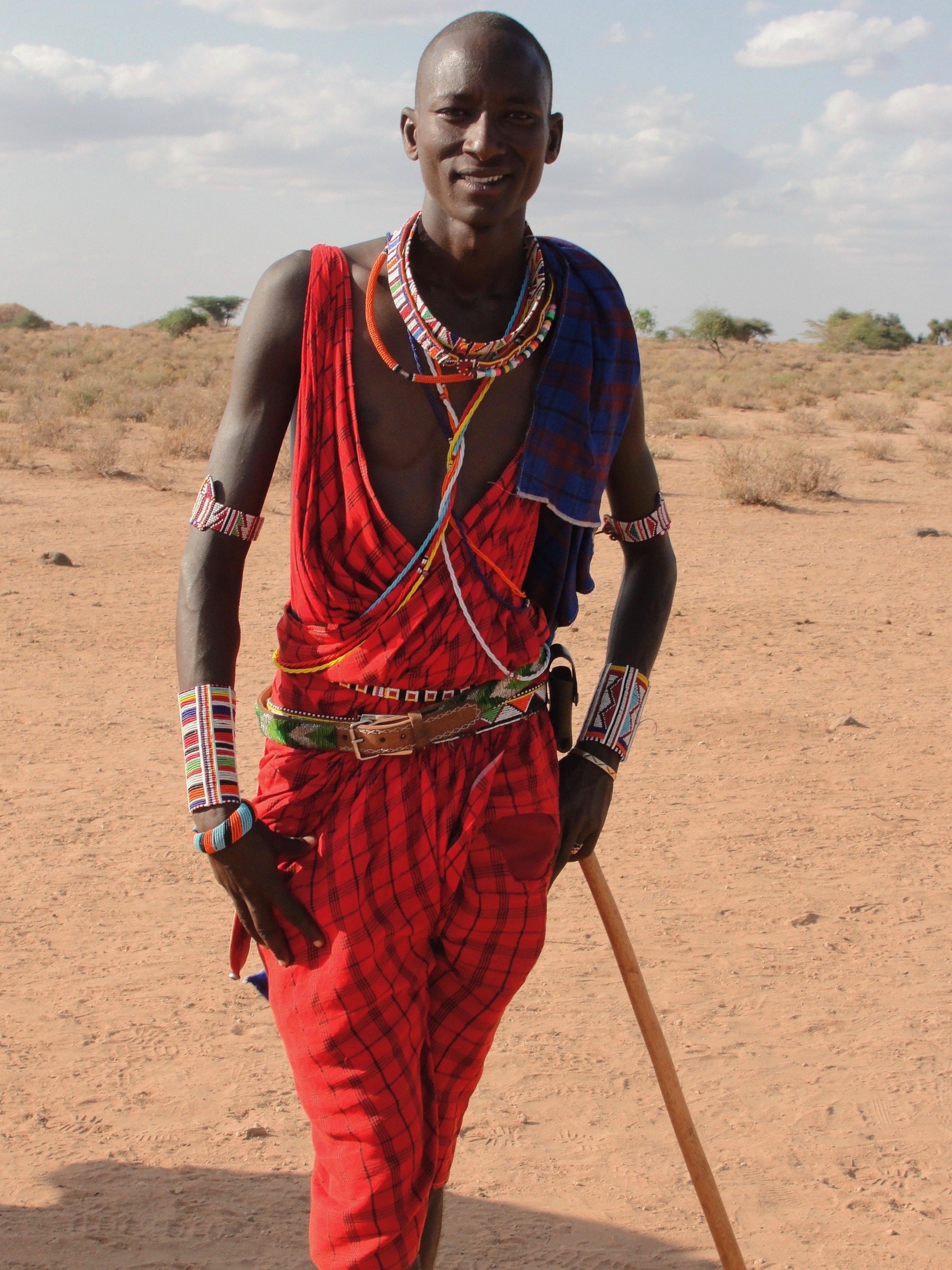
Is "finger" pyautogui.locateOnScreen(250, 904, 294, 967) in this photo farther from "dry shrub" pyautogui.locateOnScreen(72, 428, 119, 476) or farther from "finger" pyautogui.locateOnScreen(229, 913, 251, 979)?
"dry shrub" pyautogui.locateOnScreen(72, 428, 119, 476)

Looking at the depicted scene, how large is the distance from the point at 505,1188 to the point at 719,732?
129 inches

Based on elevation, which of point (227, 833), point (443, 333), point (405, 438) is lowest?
point (227, 833)

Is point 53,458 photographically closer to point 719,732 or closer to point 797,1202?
point 719,732

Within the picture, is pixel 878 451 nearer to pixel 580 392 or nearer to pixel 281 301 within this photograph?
pixel 580 392

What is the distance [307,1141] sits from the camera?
3104 millimetres

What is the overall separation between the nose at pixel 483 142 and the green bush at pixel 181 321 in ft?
147

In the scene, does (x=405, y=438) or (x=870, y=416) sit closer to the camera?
(x=405, y=438)

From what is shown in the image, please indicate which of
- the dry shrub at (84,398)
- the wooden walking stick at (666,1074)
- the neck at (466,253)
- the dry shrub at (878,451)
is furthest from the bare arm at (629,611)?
the dry shrub at (84,398)

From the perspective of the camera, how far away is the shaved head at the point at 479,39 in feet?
6.20

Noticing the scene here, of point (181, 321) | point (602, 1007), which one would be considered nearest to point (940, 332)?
point (181, 321)

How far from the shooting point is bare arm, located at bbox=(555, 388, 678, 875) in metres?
2.23

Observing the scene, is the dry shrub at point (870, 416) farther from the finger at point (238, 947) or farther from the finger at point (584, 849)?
the finger at point (238, 947)

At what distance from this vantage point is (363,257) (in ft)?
6.50

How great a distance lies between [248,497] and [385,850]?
1.81 ft
